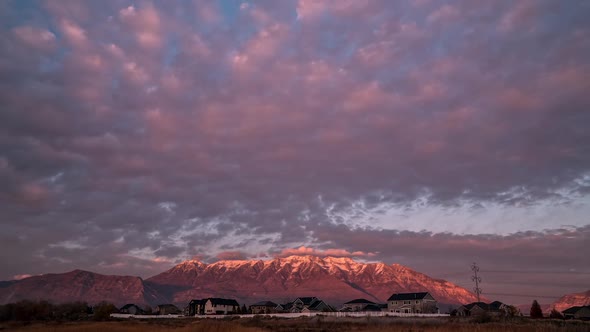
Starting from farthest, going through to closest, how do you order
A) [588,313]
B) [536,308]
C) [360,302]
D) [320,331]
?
[360,302] < [588,313] < [536,308] < [320,331]

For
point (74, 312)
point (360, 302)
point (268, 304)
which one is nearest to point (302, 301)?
point (268, 304)

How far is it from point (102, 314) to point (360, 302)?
89769mm

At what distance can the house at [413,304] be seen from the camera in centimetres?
13488

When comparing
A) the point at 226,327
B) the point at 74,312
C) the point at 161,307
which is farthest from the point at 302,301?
the point at 226,327

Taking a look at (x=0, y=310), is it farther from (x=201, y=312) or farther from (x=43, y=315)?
(x=201, y=312)

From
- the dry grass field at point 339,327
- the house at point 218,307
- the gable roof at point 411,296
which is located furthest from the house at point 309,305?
the dry grass field at point 339,327

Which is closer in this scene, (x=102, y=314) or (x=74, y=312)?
(x=102, y=314)

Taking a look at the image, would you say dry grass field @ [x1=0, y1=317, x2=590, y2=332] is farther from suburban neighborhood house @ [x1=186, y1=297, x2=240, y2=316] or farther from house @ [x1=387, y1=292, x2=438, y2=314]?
suburban neighborhood house @ [x1=186, y1=297, x2=240, y2=316]

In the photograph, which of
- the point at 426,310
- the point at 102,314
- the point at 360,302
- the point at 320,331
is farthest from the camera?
the point at 360,302

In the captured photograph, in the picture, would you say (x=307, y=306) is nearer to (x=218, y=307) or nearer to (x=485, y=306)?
(x=218, y=307)

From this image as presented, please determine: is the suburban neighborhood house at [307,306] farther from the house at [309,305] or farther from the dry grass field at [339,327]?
the dry grass field at [339,327]

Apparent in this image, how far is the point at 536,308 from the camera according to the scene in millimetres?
114688

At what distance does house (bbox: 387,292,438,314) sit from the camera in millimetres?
134875

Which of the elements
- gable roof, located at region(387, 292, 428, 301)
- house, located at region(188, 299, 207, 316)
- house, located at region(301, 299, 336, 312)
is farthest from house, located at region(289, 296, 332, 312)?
house, located at region(188, 299, 207, 316)
